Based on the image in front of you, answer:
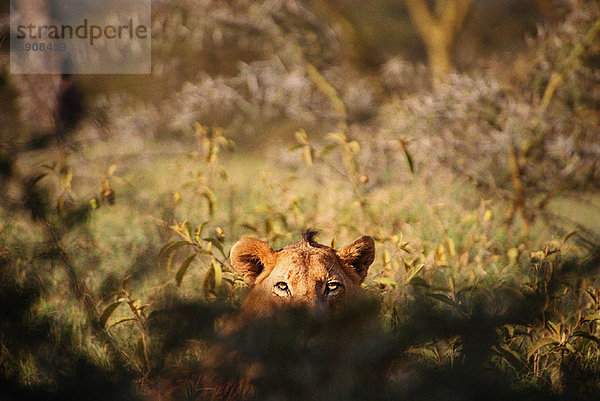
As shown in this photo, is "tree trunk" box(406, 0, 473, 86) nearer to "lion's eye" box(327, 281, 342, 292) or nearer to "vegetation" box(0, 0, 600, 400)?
"vegetation" box(0, 0, 600, 400)

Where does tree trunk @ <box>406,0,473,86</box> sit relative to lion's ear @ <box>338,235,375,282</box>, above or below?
above

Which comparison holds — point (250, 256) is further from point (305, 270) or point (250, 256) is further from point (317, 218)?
point (317, 218)

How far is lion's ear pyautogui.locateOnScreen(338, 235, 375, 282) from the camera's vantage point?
2.78 meters

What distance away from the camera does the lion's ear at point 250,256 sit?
270cm

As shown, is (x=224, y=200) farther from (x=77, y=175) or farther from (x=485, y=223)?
(x=485, y=223)

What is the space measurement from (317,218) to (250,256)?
2455 millimetres

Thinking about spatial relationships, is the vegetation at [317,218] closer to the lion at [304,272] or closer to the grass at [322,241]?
the grass at [322,241]

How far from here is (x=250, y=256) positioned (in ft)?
8.98

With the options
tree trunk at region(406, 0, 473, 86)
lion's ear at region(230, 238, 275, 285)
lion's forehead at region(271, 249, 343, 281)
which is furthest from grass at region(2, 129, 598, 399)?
tree trunk at region(406, 0, 473, 86)

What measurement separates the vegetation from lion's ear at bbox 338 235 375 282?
0.63 feet

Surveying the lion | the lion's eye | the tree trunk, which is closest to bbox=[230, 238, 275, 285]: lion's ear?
the lion

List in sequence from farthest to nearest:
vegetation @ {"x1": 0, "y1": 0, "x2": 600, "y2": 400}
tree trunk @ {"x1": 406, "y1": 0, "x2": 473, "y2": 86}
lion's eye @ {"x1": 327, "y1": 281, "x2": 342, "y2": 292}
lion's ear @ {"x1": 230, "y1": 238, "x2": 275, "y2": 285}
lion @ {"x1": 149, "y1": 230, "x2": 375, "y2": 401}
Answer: tree trunk @ {"x1": 406, "y1": 0, "x2": 473, "y2": 86}, lion's ear @ {"x1": 230, "y1": 238, "x2": 275, "y2": 285}, lion's eye @ {"x1": 327, "y1": 281, "x2": 342, "y2": 292}, lion @ {"x1": 149, "y1": 230, "x2": 375, "y2": 401}, vegetation @ {"x1": 0, "y1": 0, "x2": 600, "y2": 400}

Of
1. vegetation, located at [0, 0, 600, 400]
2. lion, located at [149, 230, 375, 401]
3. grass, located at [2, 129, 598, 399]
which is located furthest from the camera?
lion, located at [149, 230, 375, 401]

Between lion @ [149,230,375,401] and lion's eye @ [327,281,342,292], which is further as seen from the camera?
lion's eye @ [327,281,342,292]
